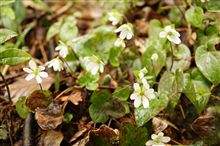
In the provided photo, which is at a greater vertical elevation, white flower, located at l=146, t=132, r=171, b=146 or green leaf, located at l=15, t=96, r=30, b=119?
green leaf, located at l=15, t=96, r=30, b=119

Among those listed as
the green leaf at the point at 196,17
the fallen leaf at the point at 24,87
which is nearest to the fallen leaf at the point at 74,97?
the fallen leaf at the point at 24,87

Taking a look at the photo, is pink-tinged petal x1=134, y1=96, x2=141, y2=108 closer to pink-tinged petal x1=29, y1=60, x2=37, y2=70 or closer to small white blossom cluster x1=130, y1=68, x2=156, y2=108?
small white blossom cluster x1=130, y1=68, x2=156, y2=108

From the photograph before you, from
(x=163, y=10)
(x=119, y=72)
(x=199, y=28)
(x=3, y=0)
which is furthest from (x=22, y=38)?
(x=199, y=28)

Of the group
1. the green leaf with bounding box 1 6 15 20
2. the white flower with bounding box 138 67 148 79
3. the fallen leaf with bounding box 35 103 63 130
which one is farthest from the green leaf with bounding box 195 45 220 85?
the green leaf with bounding box 1 6 15 20

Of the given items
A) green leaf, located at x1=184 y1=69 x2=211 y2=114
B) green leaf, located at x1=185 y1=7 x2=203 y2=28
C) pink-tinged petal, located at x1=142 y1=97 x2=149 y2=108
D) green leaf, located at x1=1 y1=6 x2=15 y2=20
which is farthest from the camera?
green leaf, located at x1=1 y1=6 x2=15 y2=20

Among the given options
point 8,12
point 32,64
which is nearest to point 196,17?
point 32,64

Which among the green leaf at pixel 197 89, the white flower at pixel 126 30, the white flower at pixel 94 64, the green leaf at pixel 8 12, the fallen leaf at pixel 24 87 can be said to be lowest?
the green leaf at pixel 197 89

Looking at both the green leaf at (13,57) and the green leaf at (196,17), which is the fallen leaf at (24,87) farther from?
the green leaf at (196,17)

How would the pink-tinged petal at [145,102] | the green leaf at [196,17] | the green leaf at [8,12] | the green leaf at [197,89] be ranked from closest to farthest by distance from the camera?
the pink-tinged petal at [145,102], the green leaf at [197,89], the green leaf at [196,17], the green leaf at [8,12]
